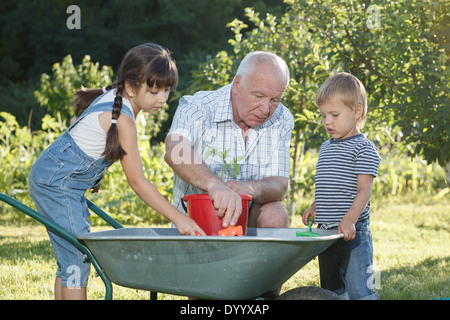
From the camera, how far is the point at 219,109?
272cm

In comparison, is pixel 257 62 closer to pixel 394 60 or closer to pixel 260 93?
pixel 260 93

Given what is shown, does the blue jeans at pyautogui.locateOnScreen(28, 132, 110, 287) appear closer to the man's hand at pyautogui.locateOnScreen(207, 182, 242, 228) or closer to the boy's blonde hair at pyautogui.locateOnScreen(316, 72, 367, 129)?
the man's hand at pyautogui.locateOnScreen(207, 182, 242, 228)

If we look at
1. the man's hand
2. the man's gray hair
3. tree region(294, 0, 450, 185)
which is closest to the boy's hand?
the man's hand

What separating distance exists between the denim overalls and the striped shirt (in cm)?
89

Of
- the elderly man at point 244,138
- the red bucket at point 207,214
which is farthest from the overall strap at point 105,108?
the red bucket at point 207,214

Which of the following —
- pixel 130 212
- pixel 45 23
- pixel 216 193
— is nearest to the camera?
pixel 216 193

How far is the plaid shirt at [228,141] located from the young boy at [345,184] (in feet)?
1.03

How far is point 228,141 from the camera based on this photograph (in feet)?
8.90

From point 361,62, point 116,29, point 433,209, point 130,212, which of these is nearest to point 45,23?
point 116,29

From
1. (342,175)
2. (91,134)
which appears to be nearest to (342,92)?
(342,175)

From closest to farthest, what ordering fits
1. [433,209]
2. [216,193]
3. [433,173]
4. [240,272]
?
[240,272] < [216,193] < [433,209] < [433,173]

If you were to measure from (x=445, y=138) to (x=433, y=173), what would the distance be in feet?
14.7

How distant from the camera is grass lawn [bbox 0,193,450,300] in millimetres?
3133
